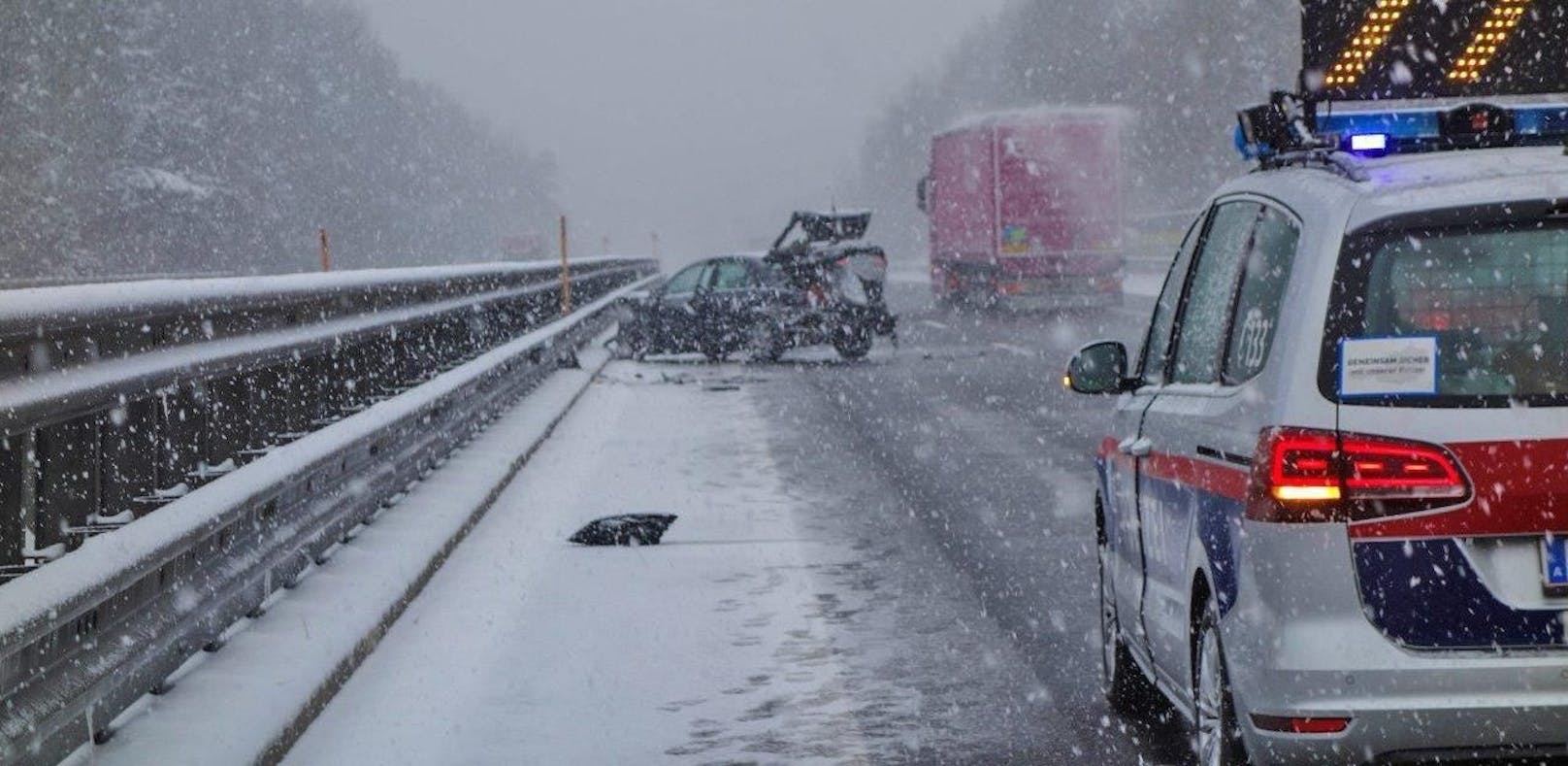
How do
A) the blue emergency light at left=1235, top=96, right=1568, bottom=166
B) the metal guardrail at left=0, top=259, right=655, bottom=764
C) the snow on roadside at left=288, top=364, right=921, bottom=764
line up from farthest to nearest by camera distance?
the snow on roadside at left=288, top=364, right=921, bottom=764 < the blue emergency light at left=1235, top=96, right=1568, bottom=166 < the metal guardrail at left=0, top=259, right=655, bottom=764

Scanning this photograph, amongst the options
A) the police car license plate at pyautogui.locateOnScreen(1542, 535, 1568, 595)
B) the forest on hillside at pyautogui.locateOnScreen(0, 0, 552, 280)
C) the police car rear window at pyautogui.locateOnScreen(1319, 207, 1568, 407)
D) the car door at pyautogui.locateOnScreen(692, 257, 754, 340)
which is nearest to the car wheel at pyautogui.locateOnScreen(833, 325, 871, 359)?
the car door at pyautogui.locateOnScreen(692, 257, 754, 340)

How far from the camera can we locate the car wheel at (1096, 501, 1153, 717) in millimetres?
7211

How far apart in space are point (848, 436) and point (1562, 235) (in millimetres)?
13147

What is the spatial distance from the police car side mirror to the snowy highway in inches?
42.3

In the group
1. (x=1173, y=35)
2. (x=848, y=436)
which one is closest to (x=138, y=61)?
A: (x=1173, y=35)

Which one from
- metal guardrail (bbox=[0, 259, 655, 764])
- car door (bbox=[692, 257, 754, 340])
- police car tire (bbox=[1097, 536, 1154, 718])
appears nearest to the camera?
metal guardrail (bbox=[0, 259, 655, 764])

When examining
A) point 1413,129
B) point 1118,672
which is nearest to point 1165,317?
point 1118,672

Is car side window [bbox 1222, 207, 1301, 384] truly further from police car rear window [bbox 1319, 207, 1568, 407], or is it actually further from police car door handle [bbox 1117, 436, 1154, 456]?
police car door handle [bbox 1117, 436, 1154, 456]

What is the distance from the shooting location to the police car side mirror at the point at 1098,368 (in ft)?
22.2

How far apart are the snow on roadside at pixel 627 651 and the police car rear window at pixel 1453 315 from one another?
2416 mm

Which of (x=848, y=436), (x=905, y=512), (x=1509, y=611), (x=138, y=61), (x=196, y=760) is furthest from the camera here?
(x=138, y=61)

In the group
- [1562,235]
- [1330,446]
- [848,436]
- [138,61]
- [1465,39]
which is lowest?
[848,436]

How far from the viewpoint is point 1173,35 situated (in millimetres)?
116000

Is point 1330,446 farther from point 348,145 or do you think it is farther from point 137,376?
point 348,145
